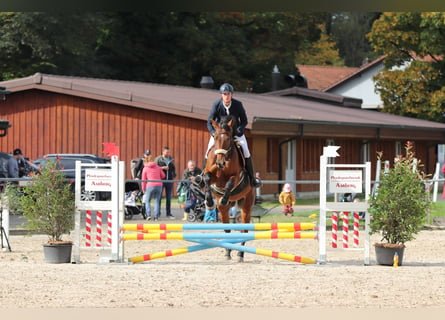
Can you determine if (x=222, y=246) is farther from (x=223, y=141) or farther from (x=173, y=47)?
(x=173, y=47)

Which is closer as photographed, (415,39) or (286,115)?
(286,115)

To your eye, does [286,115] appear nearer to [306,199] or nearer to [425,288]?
[306,199]

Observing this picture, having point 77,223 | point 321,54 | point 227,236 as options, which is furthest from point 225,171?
point 321,54

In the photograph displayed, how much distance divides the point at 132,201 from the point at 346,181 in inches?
442

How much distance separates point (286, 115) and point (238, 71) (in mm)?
23460

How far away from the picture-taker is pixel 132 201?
88.7 ft

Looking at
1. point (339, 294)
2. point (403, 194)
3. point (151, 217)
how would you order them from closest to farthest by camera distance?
1. point (339, 294)
2. point (403, 194)
3. point (151, 217)

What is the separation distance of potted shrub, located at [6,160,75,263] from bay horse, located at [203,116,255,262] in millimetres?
2215

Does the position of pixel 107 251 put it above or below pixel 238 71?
below

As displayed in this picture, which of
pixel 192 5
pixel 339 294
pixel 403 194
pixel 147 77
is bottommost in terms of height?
pixel 339 294

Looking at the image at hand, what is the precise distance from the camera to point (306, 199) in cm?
3888

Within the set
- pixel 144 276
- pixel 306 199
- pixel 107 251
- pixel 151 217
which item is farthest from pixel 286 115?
pixel 144 276

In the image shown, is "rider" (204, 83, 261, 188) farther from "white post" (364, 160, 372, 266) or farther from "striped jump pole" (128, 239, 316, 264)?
"white post" (364, 160, 372, 266)

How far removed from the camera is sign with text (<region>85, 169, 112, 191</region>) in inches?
659
